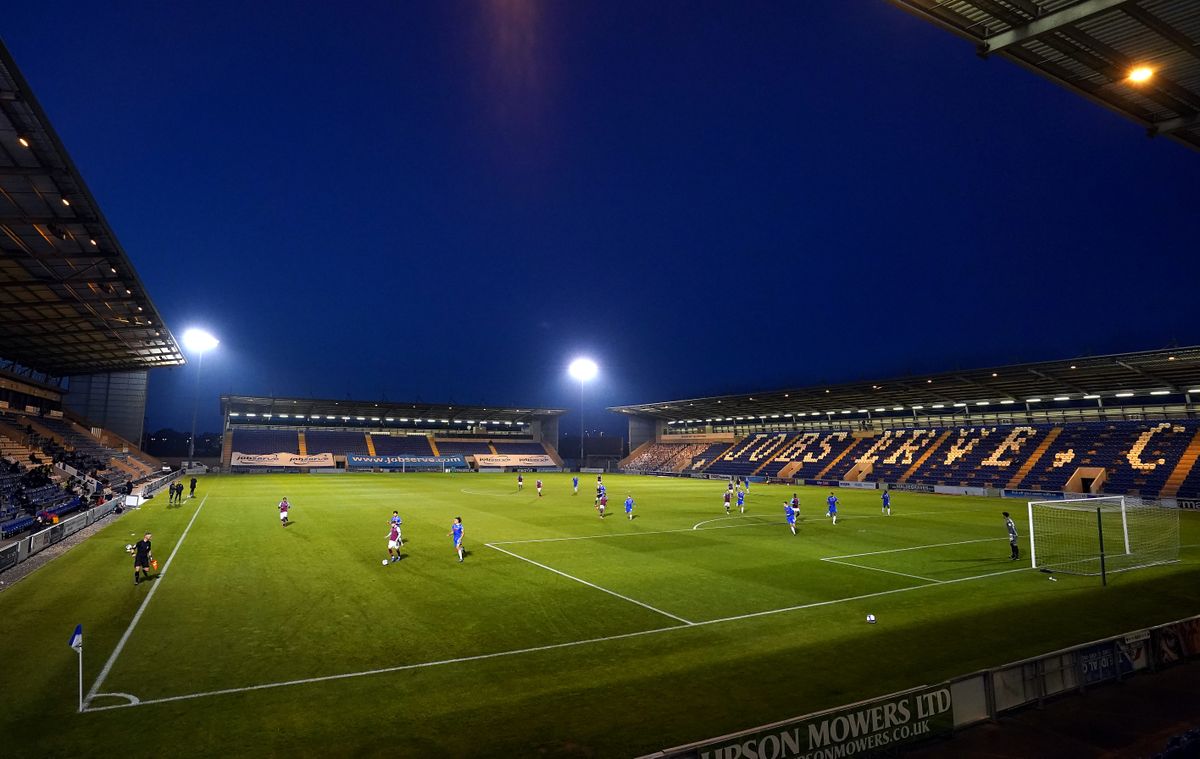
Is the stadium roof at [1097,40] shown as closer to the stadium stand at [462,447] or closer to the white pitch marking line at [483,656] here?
the white pitch marking line at [483,656]

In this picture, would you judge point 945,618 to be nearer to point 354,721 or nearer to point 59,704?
point 354,721

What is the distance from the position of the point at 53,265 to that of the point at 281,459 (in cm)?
6035

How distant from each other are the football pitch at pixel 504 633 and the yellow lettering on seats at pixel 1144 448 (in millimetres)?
27525

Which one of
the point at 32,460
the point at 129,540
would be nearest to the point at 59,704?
the point at 129,540

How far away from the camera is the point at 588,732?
882 centimetres

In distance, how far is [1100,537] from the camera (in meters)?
17.9

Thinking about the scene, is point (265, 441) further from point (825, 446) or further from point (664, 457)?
point (825, 446)

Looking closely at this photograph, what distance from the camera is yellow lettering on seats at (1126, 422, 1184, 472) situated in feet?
156

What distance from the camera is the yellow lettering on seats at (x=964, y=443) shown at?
62188mm

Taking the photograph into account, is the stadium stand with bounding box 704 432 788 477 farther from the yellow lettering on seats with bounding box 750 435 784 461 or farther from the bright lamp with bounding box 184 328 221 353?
the bright lamp with bounding box 184 328 221 353

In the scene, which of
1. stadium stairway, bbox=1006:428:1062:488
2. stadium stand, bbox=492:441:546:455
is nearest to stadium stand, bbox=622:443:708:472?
stadium stand, bbox=492:441:546:455

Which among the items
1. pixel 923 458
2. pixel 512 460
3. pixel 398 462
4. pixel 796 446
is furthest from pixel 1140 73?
pixel 512 460

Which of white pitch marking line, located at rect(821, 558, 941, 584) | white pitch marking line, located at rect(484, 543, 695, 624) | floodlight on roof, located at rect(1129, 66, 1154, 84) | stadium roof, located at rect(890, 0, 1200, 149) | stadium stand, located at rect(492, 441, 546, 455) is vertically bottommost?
white pitch marking line, located at rect(821, 558, 941, 584)

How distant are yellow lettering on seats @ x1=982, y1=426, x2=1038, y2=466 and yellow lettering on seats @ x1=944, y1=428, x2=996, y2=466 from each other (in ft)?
8.73
